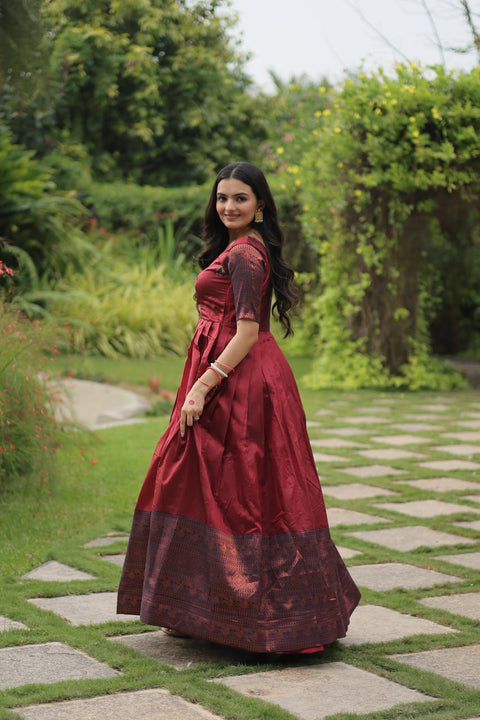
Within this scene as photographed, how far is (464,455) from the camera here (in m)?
6.64

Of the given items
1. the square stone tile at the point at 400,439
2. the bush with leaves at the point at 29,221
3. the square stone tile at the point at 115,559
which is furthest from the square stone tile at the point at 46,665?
the bush with leaves at the point at 29,221

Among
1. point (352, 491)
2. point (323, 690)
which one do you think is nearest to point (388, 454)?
point (352, 491)

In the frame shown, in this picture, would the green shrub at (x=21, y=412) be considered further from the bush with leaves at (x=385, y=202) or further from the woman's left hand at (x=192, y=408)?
the bush with leaves at (x=385, y=202)

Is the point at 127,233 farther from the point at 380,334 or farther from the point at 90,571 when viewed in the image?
the point at 90,571

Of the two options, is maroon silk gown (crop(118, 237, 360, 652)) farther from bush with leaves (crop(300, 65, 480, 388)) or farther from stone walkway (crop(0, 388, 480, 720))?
bush with leaves (crop(300, 65, 480, 388))

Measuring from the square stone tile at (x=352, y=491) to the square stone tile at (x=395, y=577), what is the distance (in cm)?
130

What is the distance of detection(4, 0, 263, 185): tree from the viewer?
17188 mm

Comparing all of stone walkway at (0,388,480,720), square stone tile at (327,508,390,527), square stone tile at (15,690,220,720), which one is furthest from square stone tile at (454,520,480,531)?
square stone tile at (15,690,220,720)

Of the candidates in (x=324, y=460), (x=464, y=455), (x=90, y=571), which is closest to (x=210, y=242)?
(x=90, y=571)

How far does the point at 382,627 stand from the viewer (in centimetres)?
330

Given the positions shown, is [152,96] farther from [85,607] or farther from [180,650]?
[180,650]

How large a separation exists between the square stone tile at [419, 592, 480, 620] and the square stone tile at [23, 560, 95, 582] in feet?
4.39

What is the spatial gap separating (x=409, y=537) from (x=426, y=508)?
1.99 ft

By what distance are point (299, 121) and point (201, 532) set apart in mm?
13641
